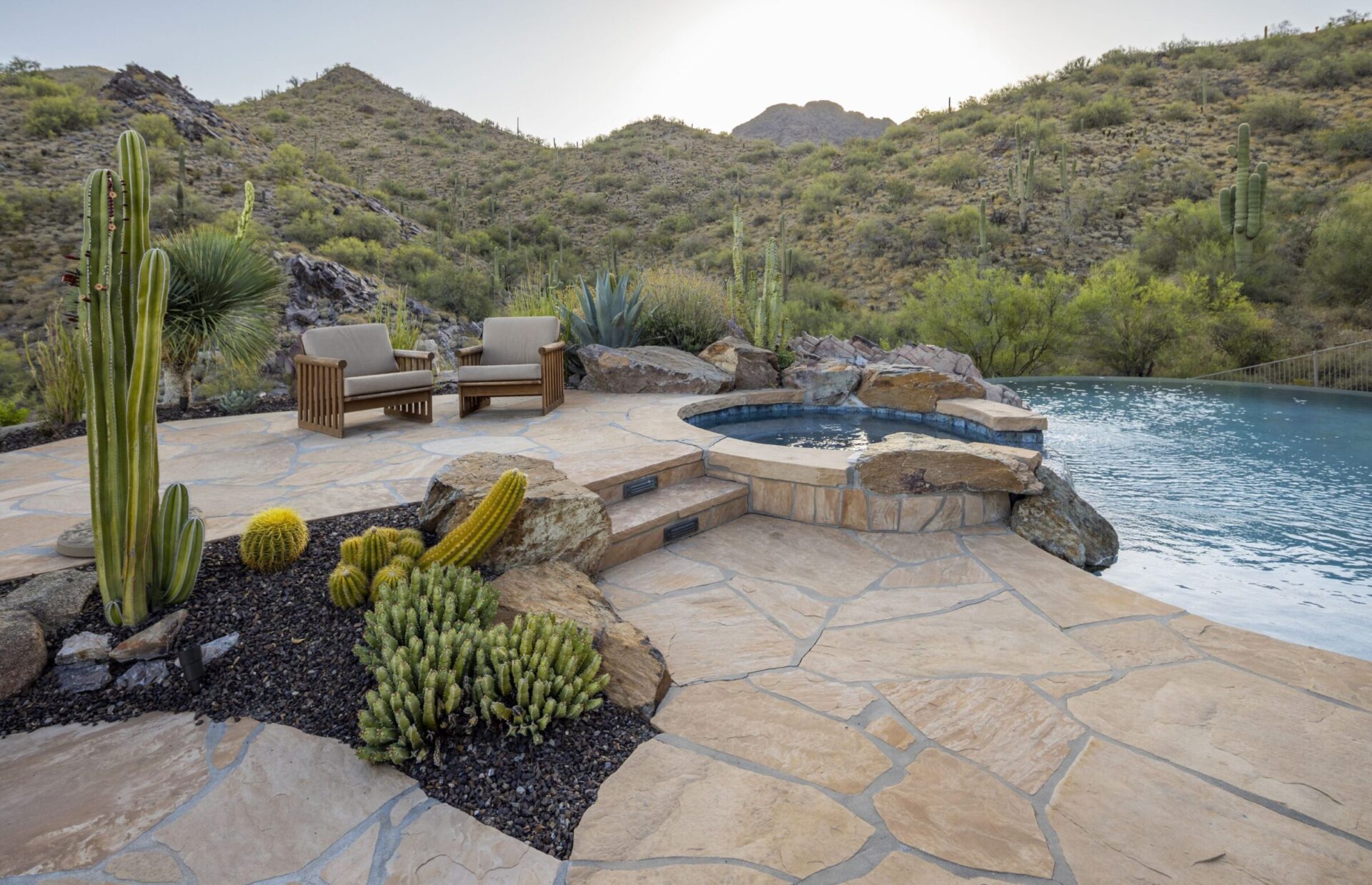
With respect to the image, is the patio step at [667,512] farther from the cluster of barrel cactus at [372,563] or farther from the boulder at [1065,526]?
the boulder at [1065,526]

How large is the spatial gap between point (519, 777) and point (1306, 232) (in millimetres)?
18961

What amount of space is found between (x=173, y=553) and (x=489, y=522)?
1137 millimetres

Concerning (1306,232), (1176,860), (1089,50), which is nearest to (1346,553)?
(1176,860)

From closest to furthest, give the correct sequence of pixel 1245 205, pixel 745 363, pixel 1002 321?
pixel 745 363
pixel 1002 321
pixel 1245 205

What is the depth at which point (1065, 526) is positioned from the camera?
12.8ft

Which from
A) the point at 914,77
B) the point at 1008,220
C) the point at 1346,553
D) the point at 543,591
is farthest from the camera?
the point at 914,77

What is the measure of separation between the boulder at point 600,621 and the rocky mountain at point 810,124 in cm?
4793

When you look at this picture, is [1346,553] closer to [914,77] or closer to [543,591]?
[543,591]

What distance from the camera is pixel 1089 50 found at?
25.9m

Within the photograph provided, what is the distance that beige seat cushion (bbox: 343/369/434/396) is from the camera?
5398 millimetres

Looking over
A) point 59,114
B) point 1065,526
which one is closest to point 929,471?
point 1065,526

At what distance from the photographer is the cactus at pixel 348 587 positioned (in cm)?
252

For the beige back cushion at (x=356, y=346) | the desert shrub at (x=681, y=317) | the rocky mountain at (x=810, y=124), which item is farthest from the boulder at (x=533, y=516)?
the rocky mountain at (x=810, y=124)

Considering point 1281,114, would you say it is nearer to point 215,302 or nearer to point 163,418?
point 215,302
